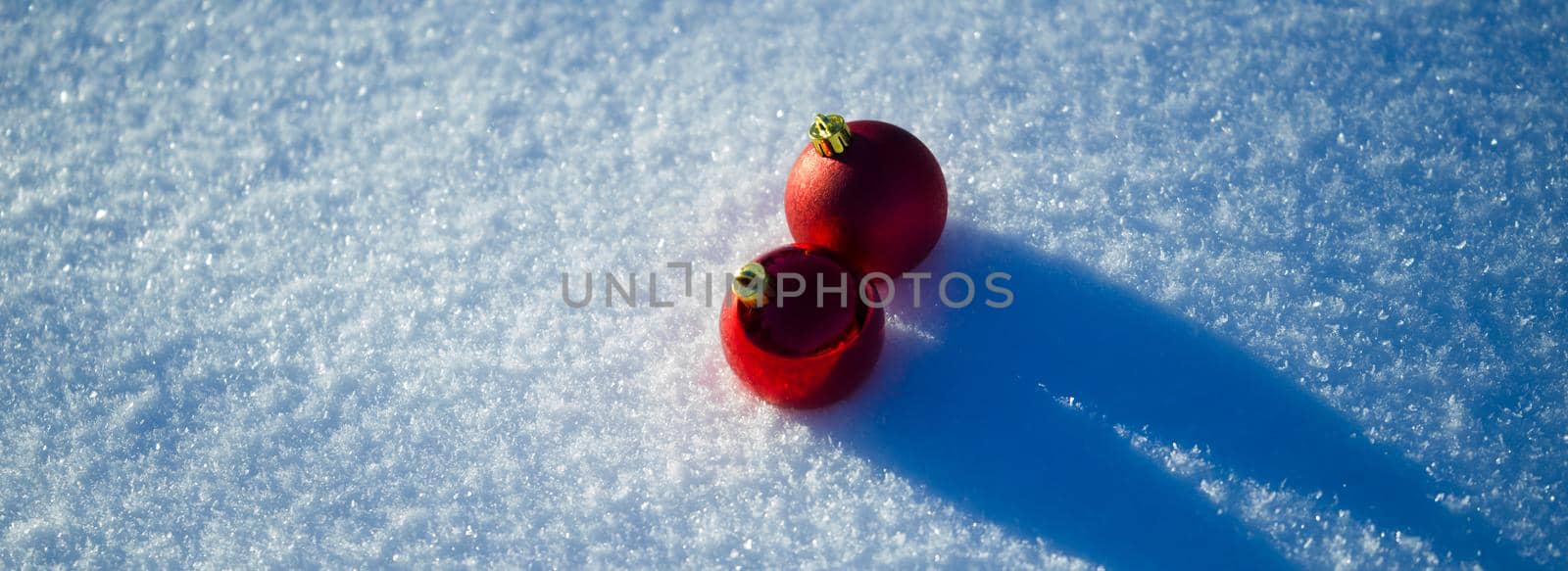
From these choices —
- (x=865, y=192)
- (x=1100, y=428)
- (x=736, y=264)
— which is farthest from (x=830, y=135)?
(x=1100, y=428)

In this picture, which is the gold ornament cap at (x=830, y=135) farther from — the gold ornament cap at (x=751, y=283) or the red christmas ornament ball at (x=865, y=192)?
the gold ornament cap at (x=751, y=283)

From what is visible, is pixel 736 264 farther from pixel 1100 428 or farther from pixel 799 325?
pixel 1100 428

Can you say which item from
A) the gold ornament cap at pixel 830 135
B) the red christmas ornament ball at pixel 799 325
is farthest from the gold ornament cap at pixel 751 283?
the gold ornament cap at pixel 830 135

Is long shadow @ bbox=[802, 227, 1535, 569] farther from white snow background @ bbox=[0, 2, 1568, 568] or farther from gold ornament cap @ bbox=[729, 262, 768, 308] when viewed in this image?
gold ornament cap @ bbox=[729, 262, 768, 308]

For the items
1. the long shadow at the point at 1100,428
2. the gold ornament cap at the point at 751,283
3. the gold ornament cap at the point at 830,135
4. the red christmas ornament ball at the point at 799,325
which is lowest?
the long shadow at the point at 1100,428

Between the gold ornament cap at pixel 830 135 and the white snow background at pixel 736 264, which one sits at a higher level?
the gold ornament cap at pixel 830 135
